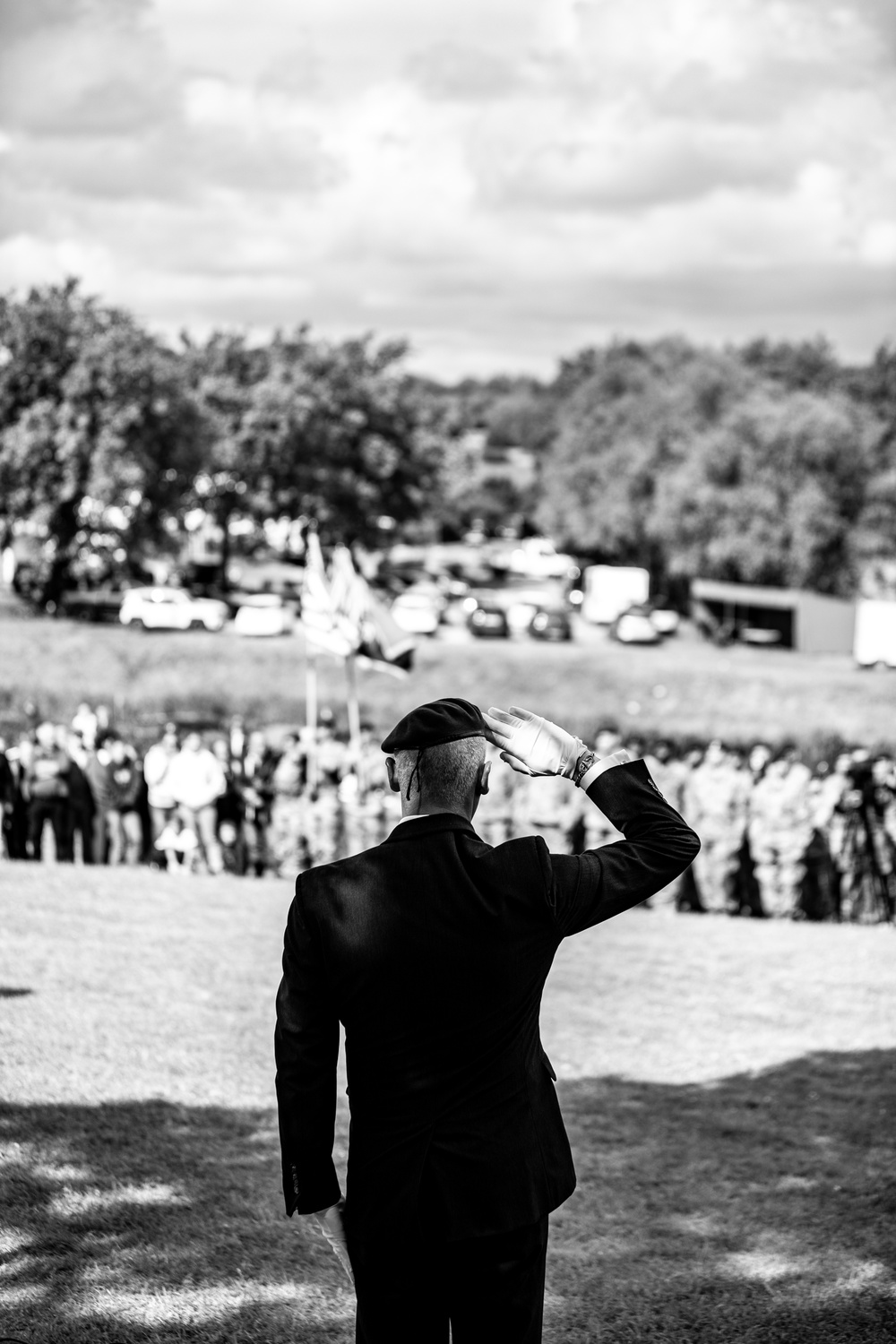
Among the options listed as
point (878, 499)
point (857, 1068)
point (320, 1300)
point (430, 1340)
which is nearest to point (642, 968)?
point (857, 1068)

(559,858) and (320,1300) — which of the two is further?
(320,1300)

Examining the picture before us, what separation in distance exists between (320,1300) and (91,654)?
115ft

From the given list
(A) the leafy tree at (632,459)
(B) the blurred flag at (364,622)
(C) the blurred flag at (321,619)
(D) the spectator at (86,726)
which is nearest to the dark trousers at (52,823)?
(D) the spectator at (86,726)

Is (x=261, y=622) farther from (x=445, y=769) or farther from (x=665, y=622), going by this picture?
(x=445, y=769)

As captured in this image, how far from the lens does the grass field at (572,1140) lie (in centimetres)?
528

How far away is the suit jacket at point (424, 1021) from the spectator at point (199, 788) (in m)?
11.9

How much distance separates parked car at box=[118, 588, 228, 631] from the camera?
46344mm

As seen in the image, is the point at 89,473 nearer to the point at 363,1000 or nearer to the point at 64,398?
the point at 64,398

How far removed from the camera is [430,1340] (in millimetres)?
3033

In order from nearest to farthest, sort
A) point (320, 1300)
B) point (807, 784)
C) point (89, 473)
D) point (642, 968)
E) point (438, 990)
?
point (438, 990)
point (320, 1300)
point (642, 968)
point (807, 784)
point (89, 473)

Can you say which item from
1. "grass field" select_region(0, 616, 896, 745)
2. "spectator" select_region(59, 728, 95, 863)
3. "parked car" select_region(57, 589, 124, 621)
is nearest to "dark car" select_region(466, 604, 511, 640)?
"grass field" select_region(0, 616, 896, 745)

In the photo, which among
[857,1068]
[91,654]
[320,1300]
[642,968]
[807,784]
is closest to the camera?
[320,1300]

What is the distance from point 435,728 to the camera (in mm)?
3041

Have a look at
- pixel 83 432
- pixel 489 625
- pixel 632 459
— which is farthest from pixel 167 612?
pixel 632 459
